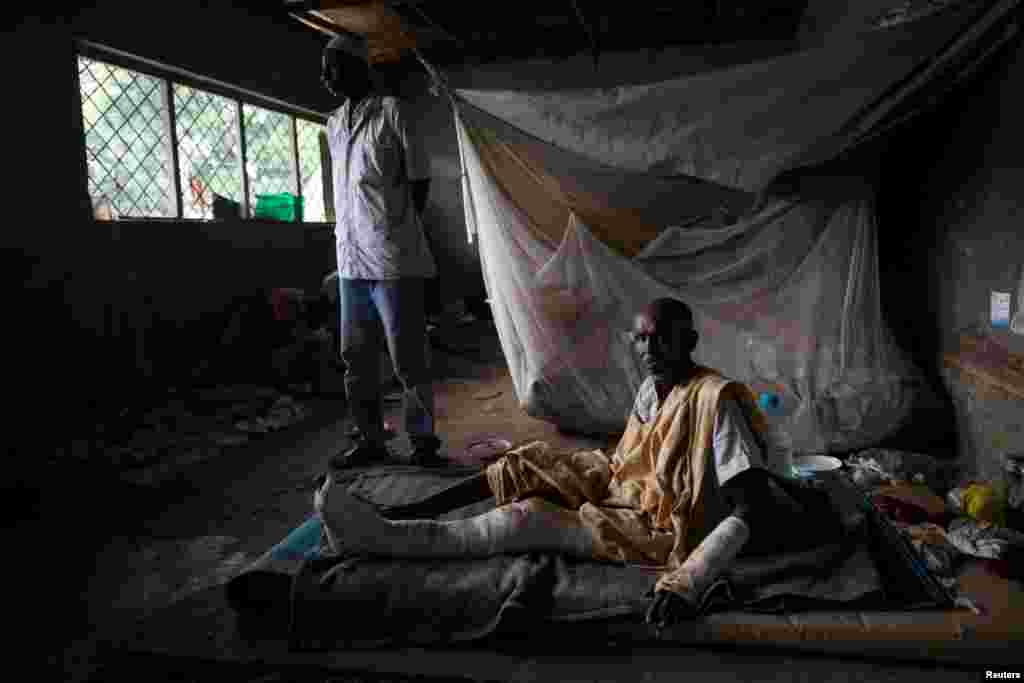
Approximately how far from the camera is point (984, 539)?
Result: 1764 mm

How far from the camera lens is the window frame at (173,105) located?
3.65m

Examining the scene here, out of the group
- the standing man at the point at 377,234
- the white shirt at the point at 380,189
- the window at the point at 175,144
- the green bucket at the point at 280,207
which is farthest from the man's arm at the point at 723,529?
the green bucket at the point at 280,207

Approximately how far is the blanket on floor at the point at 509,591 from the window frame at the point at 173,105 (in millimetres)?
3139

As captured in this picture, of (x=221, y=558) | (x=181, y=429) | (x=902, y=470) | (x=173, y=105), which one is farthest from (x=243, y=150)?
(x=902, y=470)

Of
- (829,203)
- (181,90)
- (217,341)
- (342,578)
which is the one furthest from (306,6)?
(342,578)

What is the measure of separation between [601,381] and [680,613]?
5.43 feet

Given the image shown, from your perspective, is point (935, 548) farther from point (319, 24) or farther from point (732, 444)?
point (319, 24)

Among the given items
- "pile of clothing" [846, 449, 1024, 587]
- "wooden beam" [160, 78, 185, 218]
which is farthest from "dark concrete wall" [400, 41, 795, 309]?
"pile of clothing" [846, 449, 1024, 587]

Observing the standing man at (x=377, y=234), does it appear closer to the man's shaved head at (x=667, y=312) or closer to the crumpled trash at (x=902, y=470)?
the man's shaved head at (x=667, y=312)

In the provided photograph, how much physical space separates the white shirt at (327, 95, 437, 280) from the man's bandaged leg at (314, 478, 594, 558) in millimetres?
1174

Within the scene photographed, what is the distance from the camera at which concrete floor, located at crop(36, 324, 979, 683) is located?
4.62ft

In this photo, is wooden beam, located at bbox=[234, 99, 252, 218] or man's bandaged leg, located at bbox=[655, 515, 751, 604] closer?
man's bandaged leg, located at bbox=[655, 515, 751, 604]

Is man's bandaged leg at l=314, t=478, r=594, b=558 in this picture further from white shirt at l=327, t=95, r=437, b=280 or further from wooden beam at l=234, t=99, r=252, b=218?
wooden beam at l=234, t=99, r=252, b=218

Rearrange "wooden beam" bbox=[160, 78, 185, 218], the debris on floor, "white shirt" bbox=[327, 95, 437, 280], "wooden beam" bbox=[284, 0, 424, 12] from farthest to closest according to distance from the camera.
Result: 1. "wooden beam" bbox=[284, 0, 424, 12]
2. "wooden beam" bbox=[160, 78, 185, 218]
3. the debris on floor
4. "white shirt" bbox=[327, 95, 437, 280]
